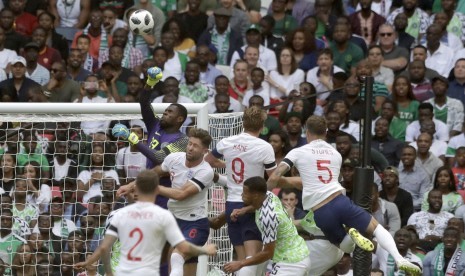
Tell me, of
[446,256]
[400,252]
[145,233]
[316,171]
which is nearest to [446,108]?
[446,256]

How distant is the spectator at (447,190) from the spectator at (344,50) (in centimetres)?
326

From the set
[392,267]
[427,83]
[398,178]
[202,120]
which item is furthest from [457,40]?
[202,120]

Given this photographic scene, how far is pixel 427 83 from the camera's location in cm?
2150

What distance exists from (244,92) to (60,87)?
2.74 metres

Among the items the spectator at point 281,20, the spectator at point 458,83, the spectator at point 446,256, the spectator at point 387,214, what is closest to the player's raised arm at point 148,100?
the spectator at point 387,214

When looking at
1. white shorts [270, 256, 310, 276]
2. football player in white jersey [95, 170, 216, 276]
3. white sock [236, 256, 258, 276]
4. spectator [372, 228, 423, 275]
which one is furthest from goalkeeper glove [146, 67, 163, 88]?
spectator [372, 228, 423, 275]

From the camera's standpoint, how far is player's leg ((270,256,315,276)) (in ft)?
48.9

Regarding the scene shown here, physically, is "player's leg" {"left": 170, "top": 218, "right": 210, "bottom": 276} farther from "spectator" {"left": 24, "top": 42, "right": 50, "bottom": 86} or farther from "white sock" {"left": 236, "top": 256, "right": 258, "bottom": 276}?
"spectator" {"left": 24, "top": 42, "right": 50, "bottom": 86}

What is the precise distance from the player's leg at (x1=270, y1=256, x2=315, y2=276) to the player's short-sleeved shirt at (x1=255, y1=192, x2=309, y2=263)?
41 mm

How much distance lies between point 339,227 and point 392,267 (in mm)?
2968

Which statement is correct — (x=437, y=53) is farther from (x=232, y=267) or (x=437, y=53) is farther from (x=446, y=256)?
(x=232, y=267)

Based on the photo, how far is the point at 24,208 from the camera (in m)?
17.4

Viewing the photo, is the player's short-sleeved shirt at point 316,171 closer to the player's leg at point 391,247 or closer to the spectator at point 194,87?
the player's leg at point 391,247

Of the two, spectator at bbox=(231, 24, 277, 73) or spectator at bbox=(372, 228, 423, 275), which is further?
spectator at bbox=(231, 24, 277, 73)
